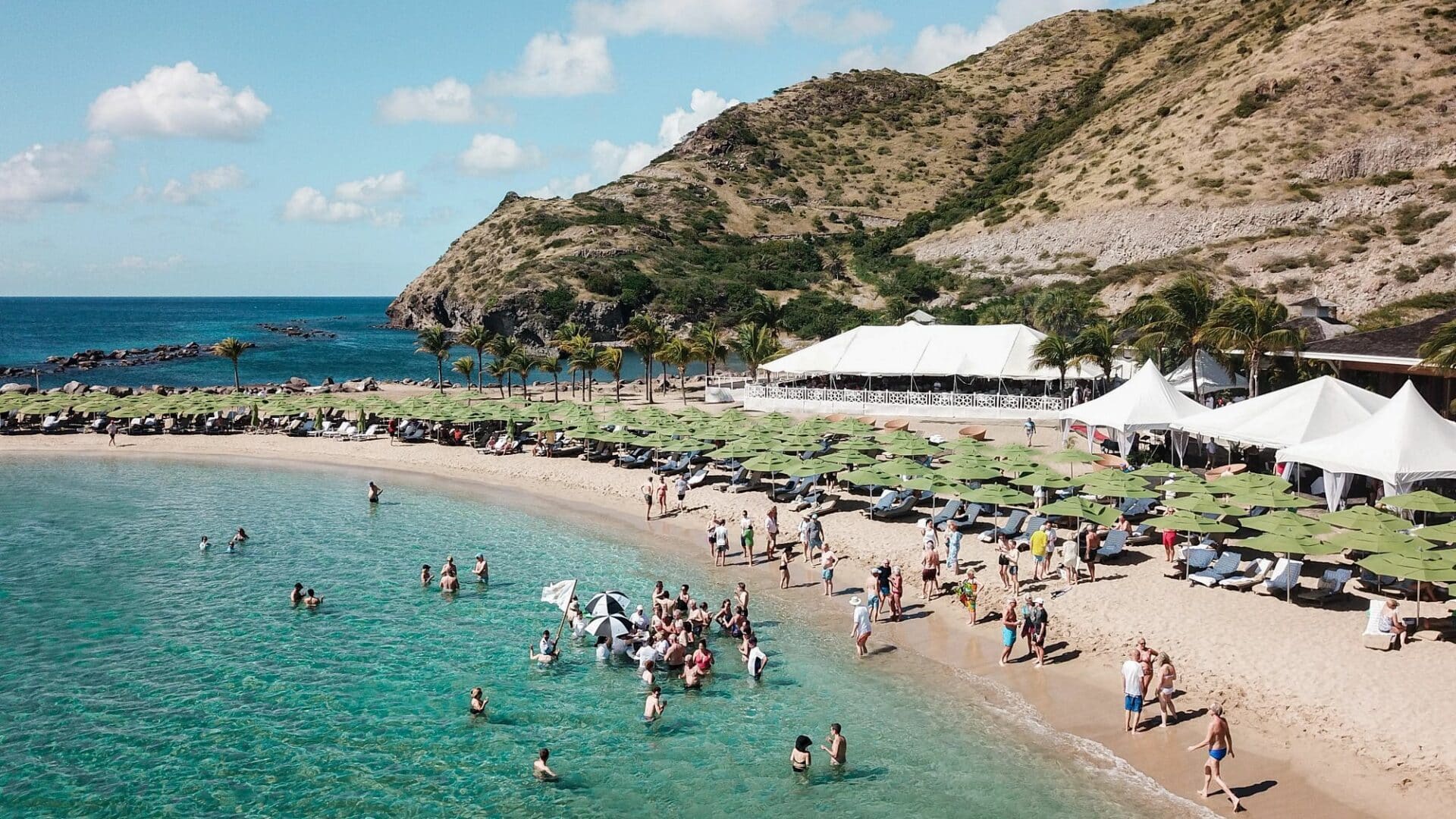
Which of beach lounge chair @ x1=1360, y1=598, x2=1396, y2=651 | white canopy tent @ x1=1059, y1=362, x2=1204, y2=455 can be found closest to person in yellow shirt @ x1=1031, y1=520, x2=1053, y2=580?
beach lounge chair @ x1=1360, y1=598, x2=1396, y2=651

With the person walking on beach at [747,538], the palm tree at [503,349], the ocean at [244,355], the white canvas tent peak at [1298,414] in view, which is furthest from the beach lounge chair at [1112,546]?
the ocean at [244,355]

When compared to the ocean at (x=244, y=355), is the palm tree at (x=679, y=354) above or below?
above

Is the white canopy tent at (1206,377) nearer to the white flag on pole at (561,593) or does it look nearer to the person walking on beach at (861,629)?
the person walking on beach at (861,629)

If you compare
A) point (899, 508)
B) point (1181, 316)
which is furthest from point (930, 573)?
point (1181, 316)

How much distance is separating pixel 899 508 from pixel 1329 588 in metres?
11.1

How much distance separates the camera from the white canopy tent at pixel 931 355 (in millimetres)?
42531

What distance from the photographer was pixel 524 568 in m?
25.4

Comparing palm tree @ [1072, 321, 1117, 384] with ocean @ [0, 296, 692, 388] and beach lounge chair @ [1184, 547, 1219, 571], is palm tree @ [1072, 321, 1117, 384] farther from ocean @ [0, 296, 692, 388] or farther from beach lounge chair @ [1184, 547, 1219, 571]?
ocean @ [0, 296, 692, 388]

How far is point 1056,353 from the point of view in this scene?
39.2 metres

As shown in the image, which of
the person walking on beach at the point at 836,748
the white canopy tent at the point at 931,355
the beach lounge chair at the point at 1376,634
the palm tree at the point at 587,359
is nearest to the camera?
the person walking on beach at the point at 836,748

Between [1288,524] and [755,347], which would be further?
[755,347]

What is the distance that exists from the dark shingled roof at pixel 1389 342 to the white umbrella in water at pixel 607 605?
2649cm

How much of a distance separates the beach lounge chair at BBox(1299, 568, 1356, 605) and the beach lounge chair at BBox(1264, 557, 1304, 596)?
0.32 metres

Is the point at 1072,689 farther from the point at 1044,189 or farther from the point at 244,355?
the point at 244,355
